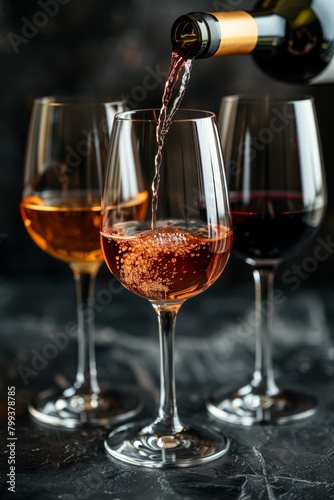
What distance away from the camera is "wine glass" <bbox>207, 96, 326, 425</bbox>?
4.21ft

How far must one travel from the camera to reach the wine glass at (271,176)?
128 centimetres

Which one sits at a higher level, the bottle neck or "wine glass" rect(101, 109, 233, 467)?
the bottle neck

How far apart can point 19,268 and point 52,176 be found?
0.72m

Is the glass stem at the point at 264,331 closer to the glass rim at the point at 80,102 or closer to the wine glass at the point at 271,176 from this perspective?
the wine glass at the point at 271,176

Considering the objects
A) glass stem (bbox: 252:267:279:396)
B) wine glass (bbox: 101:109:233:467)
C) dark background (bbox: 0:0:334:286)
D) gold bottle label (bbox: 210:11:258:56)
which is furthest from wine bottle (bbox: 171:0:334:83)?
dark background (bbox: 0:0:334:286)

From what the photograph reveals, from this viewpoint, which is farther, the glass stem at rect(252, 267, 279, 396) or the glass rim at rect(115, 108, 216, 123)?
the glass stem at rect(252, 267, 279, 396)

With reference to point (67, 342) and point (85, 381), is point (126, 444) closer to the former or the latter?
point (85, 381)

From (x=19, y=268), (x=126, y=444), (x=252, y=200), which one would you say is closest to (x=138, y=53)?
(x=19, y=268)

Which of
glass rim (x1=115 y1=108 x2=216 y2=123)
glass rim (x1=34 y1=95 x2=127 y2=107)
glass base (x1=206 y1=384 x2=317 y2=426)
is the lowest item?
glass base (x1=206 y1=384 x2=317 y2=426)

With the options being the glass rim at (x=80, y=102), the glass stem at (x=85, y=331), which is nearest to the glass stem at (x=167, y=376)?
the glass stem at (x=85, y=331)

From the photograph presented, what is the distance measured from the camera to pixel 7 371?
150 centimetres

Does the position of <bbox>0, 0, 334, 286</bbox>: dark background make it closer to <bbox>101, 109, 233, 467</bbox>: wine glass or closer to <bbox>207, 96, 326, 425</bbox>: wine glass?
<bbox>207, 96, 326, 425</bbox>: wine glass

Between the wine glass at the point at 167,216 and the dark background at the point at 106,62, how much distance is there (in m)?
0.77

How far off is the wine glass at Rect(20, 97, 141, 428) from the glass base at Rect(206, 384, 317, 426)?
0.13m
